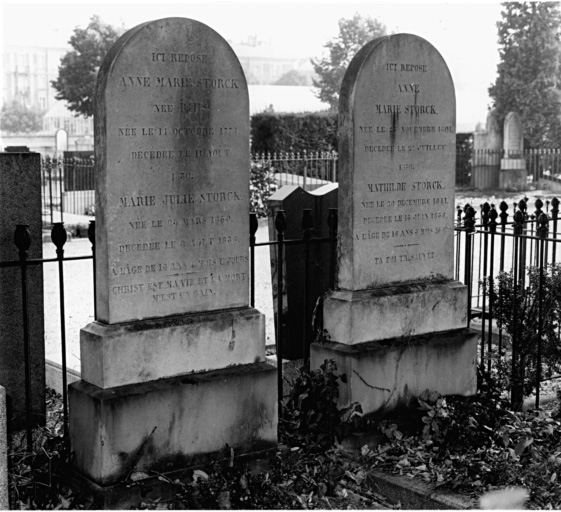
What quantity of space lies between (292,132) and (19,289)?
23.8 metres

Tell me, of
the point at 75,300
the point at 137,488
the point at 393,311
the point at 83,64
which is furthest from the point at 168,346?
the point at 83,64

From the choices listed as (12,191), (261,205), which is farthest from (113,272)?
(261,205)

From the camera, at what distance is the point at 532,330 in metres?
6.24

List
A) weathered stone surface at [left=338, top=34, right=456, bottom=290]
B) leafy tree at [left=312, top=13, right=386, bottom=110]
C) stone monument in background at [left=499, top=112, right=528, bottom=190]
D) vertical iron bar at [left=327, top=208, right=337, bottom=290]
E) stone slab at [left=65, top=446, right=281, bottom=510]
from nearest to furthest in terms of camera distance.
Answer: stone slab at [left=65, top=446, right=281, bottom=510] → weathered stone surface at [left=338, top=34, right=456, bottom=290] → vertical iron bar at [left=327, top=208, right=337, bottom=290] → stone monument in background at [left=499, top=112, right=528, bottom=190] → leafy tree at [left=312, top=13, right=386, bottom=110]

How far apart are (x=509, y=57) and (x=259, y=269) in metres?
27.3

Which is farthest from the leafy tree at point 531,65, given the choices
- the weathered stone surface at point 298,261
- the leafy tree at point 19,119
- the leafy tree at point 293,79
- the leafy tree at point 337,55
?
the leafy tree at point 293,79

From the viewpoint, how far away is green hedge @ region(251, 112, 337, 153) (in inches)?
1133

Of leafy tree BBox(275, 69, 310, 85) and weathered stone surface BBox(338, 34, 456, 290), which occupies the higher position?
leafy tree BBox(275, 69, 310, 85)

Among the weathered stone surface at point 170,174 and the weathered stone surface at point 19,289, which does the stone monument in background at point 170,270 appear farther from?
the weathered stone surface at point 19,289

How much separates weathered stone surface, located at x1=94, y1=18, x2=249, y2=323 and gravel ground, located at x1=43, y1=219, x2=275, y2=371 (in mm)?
3082

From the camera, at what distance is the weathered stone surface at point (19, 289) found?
5656mm

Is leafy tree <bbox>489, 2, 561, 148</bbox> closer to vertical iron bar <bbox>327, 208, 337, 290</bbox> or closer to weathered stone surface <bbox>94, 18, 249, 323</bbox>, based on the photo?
vertical iron bar <bbox>327, 208, 337, 290</bbox>

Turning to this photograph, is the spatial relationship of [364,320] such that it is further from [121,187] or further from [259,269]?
[259,269]

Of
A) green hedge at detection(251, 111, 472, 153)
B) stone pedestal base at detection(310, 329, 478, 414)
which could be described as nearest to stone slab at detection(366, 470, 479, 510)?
stone pedestal base at detection(310, 329, 478, 414)
